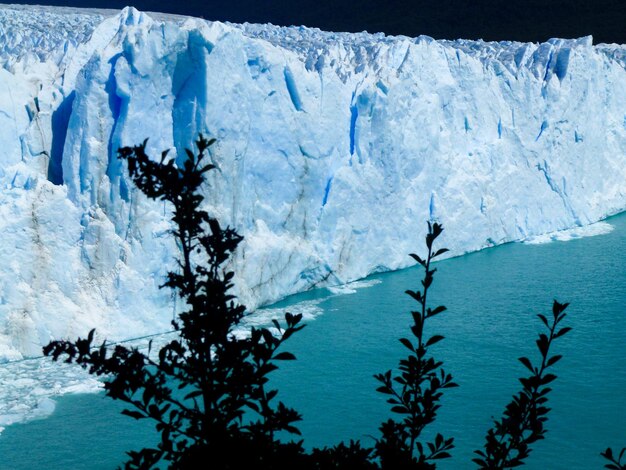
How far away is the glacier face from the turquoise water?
0.96 metres

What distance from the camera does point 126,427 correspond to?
6344 mm

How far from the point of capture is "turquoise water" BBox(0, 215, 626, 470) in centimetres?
593

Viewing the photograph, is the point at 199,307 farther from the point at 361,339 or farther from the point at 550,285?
the point at 550,285

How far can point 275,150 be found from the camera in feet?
31.4

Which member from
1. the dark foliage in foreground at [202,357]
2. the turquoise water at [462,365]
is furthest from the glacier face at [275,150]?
the dark foliage in foreground at [202,357]

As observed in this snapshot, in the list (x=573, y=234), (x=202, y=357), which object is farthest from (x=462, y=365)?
(x=573, y=234)

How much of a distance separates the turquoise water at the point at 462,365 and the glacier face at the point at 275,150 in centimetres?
96

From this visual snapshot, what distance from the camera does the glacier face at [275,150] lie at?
7.96 meters

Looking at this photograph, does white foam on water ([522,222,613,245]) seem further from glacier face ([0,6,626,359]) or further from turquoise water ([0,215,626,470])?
turquoise water ([0,215,626,470])

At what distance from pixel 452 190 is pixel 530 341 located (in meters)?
3.75

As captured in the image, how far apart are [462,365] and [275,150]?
3915mm


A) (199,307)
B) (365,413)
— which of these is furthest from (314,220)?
(199,307)

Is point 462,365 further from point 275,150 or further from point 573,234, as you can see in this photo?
point 573,234

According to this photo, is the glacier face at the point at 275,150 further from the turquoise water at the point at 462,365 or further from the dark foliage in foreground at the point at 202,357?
A: the dark foliage in foreground at the point at 202,357
